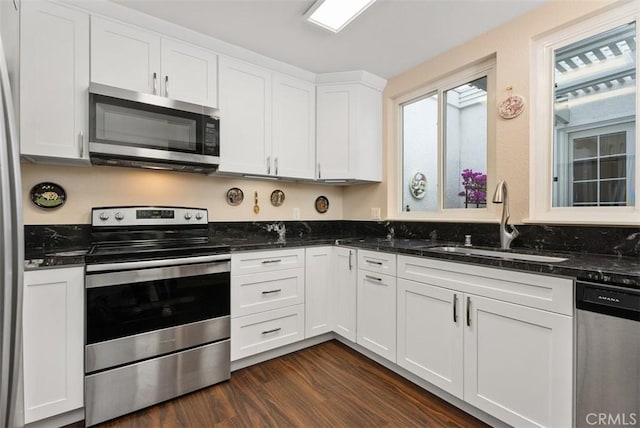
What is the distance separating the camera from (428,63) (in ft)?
8.29

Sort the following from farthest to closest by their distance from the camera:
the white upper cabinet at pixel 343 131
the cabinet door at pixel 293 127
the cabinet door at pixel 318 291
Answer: the white upper cabinet at pixel 343 131, the cabinet door at pixel 293 127, the cabinet door at pixel 318 291

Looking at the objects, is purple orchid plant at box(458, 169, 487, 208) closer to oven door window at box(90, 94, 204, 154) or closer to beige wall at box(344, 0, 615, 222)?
beige wall at box(344, 0, 615, 222)

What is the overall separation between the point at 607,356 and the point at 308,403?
1455mm

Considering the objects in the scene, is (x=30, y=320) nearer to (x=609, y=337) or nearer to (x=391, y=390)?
(x=391, y=390)

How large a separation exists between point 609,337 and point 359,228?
216 centimetres

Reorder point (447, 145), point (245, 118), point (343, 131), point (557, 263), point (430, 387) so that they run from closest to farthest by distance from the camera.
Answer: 1. point (557, 263)
2. point (430, 387)
3. point (245, 118)
4. point (447, 145)
5. point (343, 131)

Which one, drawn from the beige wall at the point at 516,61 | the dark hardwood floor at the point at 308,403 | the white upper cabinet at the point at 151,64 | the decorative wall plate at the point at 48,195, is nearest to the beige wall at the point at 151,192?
the decorative wall plate at the point at 48,195

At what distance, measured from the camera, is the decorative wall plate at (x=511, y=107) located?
1.94 m

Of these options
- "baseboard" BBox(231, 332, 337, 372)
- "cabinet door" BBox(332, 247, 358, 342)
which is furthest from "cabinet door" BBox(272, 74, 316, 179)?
"baseboard" BBox(231, 332, 337, 372)

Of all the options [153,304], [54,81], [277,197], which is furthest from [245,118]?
[153,304]

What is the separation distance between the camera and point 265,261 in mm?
2209

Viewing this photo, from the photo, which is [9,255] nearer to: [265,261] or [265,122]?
[265,261]

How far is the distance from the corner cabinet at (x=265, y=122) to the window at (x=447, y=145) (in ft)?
3.13

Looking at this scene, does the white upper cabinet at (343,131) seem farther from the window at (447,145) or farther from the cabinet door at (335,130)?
the window at (447,145)
